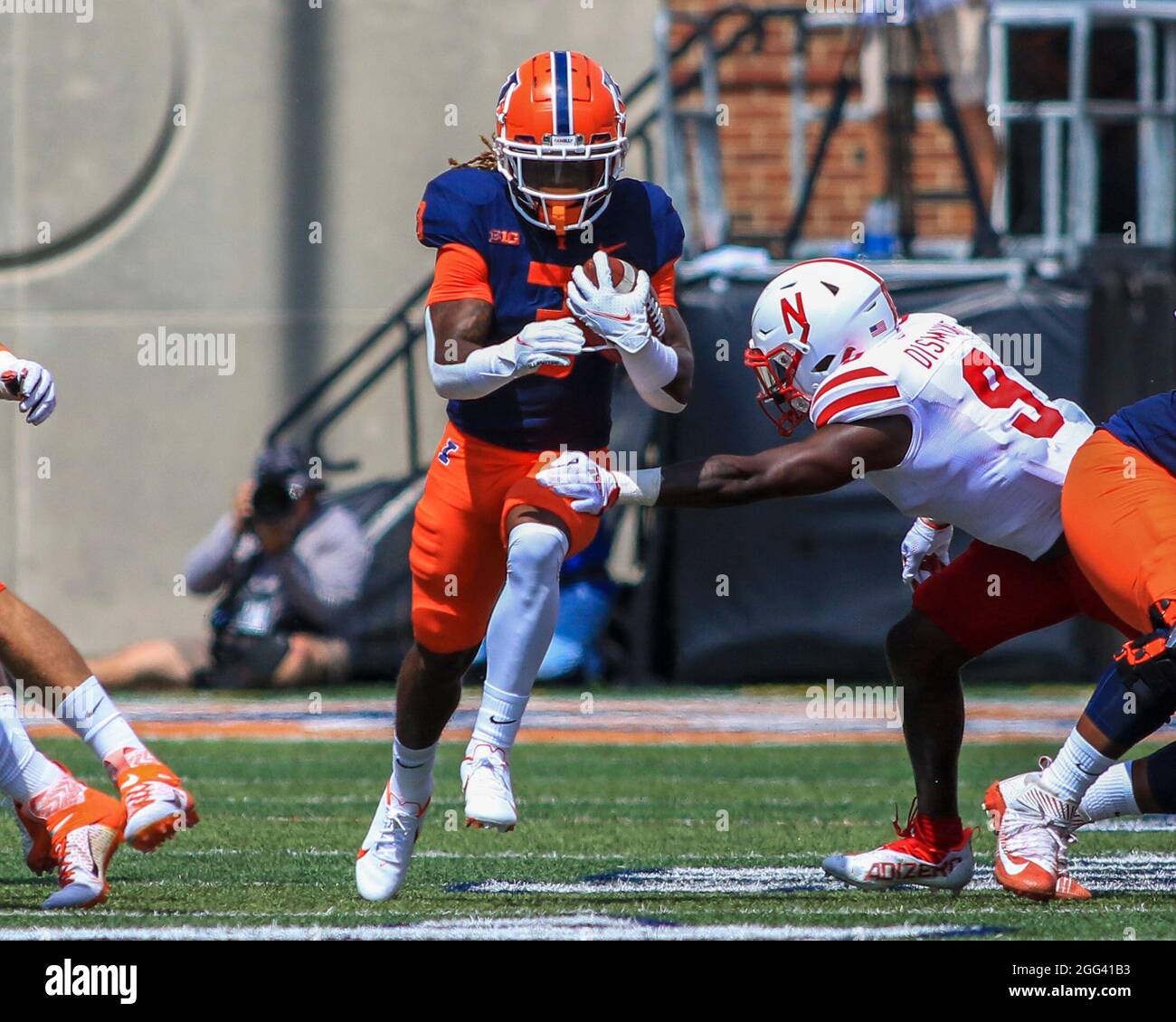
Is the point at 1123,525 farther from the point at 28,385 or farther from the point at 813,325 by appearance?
the point at 28,385

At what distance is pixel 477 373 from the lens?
424 cm

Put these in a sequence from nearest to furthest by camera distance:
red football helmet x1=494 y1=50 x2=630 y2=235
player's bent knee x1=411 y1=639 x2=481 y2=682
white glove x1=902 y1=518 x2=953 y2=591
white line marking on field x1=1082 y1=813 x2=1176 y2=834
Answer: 1. red football helmet x1=494 y1=50 x2=630 y2=235
2. player's bent knee x1=411 y1=639 x2=481 y2=682
3. white glove x1=902 y1=518 x2=953 y2=591
4. white line marking on field x1=1082 y1=813 x2=1176 y2=834

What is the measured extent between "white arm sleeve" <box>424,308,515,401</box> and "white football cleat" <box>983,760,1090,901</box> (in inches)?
58.8

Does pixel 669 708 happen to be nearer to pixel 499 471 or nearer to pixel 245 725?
pixel 245 725

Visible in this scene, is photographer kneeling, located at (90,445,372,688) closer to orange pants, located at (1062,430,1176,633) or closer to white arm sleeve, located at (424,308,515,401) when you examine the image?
white arm sleeve, located at (424,308,515,401)

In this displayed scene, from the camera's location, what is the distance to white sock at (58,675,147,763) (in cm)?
421

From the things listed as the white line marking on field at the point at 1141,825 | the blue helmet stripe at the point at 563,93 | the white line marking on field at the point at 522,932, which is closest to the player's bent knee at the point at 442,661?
the white line marking on field at the point at 522,932

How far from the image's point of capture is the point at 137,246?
11688 mm

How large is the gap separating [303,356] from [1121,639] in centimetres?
496

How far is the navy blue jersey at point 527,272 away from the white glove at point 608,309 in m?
0.33

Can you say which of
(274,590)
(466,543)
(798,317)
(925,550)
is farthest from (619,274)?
(274,590)

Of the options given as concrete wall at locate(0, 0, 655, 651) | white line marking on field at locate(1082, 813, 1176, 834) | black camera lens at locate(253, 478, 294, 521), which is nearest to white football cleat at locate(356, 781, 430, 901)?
white line marking on field at locate(1082, 813, 1176, 834)
